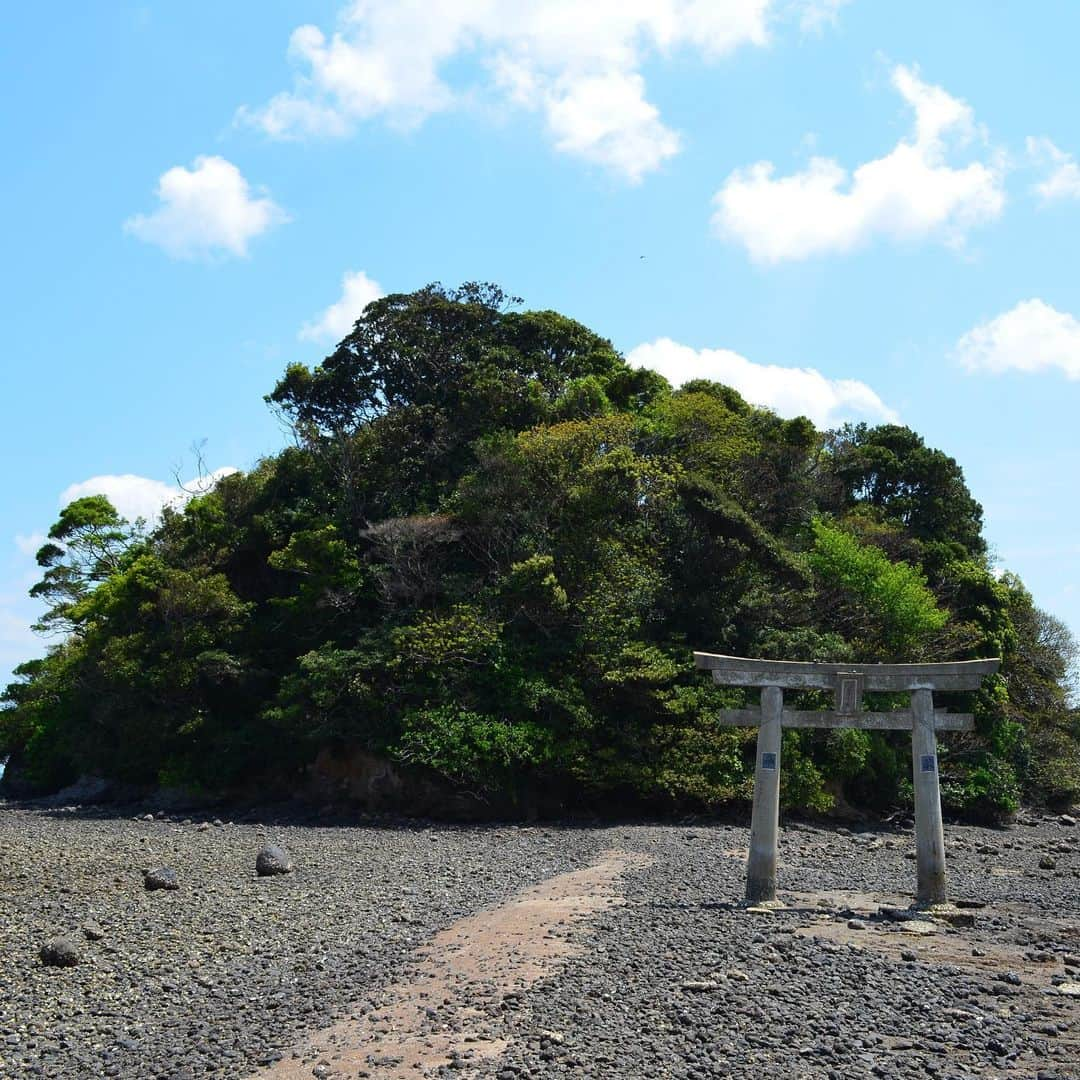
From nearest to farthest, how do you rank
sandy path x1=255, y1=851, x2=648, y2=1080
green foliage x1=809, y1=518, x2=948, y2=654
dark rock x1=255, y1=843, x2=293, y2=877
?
sandy path x1=255, y1=851, x2=648, y2=1080, dark rock x1=255, y1=843, x2=293, y2=877, green foliage x1=809, y1=518, x2=948, y2=654

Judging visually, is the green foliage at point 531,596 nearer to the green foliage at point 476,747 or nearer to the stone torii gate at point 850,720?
the green foliage at point 476,747

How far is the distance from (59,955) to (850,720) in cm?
1032

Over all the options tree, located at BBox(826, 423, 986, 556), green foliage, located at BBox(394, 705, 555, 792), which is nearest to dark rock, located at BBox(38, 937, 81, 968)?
green foliage, located at BBox(394, 705, 555, 792)

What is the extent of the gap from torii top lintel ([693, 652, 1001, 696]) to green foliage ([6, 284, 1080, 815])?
31.5 ft

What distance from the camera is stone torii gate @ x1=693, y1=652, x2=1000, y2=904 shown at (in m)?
14.2

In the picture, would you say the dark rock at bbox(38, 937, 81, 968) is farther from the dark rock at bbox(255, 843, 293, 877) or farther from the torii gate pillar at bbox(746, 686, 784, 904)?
the torii gate pillar at bbox(746, 686, 784, 904)

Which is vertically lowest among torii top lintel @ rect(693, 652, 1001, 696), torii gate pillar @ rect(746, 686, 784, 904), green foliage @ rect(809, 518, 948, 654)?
torii gate pillar @ rect(746, 686, 784, 904)

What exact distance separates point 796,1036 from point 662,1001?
130 cm

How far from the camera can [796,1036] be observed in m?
8.92

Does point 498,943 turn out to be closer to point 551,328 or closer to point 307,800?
point 307,800

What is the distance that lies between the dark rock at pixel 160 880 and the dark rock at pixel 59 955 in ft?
13.2

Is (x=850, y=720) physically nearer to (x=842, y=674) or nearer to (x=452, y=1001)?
(x=842, y=674)

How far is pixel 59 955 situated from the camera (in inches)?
497

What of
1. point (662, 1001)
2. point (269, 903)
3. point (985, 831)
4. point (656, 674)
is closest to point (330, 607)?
point (656, 674)
